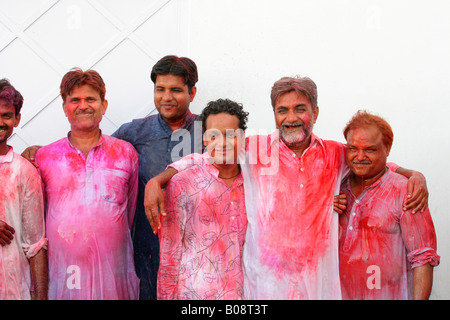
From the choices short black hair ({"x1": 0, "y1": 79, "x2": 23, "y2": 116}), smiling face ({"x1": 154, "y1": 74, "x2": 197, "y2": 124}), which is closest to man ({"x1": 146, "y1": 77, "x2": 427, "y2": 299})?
smiling face ({"x1": 154, "y1": 74, "x2": 197, "y2": 124})

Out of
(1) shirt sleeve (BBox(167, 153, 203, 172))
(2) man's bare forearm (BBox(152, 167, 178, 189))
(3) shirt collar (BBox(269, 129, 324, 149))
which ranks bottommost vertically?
(2) man's bare forearm (BBox(152, 167, 178, 189))

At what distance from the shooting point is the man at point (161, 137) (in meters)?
3.86

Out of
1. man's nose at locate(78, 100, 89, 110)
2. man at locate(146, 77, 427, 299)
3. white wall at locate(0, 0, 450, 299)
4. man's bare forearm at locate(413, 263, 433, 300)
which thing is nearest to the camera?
man's bare forearm at locate(413, 263, 433, 300)

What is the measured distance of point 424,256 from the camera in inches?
125

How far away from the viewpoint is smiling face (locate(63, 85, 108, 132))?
141 inches

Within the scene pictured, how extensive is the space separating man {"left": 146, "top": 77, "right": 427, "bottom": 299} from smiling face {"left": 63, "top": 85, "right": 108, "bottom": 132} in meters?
0.68

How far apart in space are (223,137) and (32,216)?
1.30m

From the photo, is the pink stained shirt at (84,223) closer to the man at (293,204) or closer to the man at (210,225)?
the man at (210,225)

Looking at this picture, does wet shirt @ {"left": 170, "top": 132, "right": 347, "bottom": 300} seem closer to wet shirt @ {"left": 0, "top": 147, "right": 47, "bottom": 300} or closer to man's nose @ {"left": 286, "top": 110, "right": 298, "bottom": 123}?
man's nose @ {"left": 286, "top": 110, "right": 298, "bottom": 123}

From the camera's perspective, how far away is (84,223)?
11.3ft

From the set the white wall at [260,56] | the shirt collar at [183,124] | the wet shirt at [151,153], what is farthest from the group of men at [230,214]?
the white wall at [260,56]

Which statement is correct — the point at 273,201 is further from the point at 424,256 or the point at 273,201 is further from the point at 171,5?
the point at 171,5

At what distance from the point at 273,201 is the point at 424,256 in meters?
0.94

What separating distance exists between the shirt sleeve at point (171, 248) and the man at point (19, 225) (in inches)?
30.5
